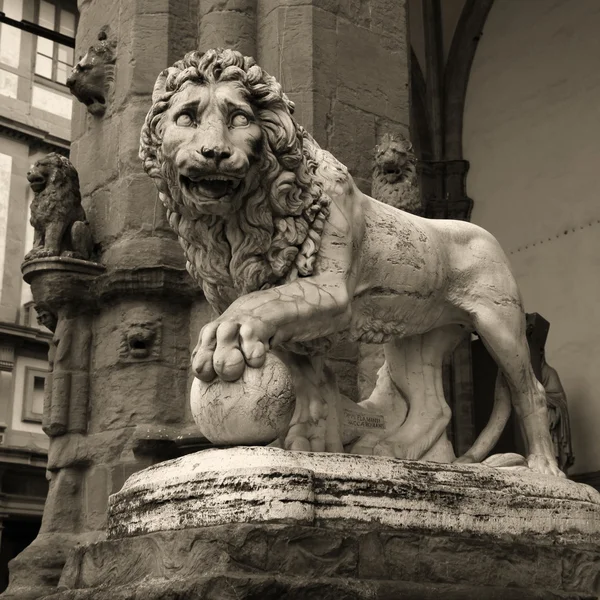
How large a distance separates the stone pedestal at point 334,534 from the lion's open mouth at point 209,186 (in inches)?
28.0

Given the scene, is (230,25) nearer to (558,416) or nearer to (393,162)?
(393,162)

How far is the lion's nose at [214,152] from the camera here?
3037 millimetres

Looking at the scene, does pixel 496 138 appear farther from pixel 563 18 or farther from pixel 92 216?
pixel 92 216

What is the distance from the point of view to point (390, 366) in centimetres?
387

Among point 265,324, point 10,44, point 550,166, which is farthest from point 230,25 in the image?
point 10,44

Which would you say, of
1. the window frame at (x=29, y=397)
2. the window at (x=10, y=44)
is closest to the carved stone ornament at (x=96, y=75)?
the window frame at (x=29, y=397)

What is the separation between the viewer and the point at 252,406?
→ 119 inches

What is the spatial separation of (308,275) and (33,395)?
14922 mm


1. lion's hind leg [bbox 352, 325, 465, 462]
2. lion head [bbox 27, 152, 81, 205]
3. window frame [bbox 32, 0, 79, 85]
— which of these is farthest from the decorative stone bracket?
window frame [bbox 32, 0, 79, 85]

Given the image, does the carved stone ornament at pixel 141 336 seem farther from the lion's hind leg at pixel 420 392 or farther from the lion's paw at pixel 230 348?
the lion's paw at pixel 230 348

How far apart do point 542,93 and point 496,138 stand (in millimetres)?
626

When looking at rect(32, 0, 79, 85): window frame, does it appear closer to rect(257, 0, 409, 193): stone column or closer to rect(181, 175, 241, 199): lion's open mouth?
rect(257, 0, 409, 193): stone column

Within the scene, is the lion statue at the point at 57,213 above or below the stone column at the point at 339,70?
below

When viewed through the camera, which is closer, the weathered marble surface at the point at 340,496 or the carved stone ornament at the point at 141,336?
the weathered marble surface at the point at 340,496
